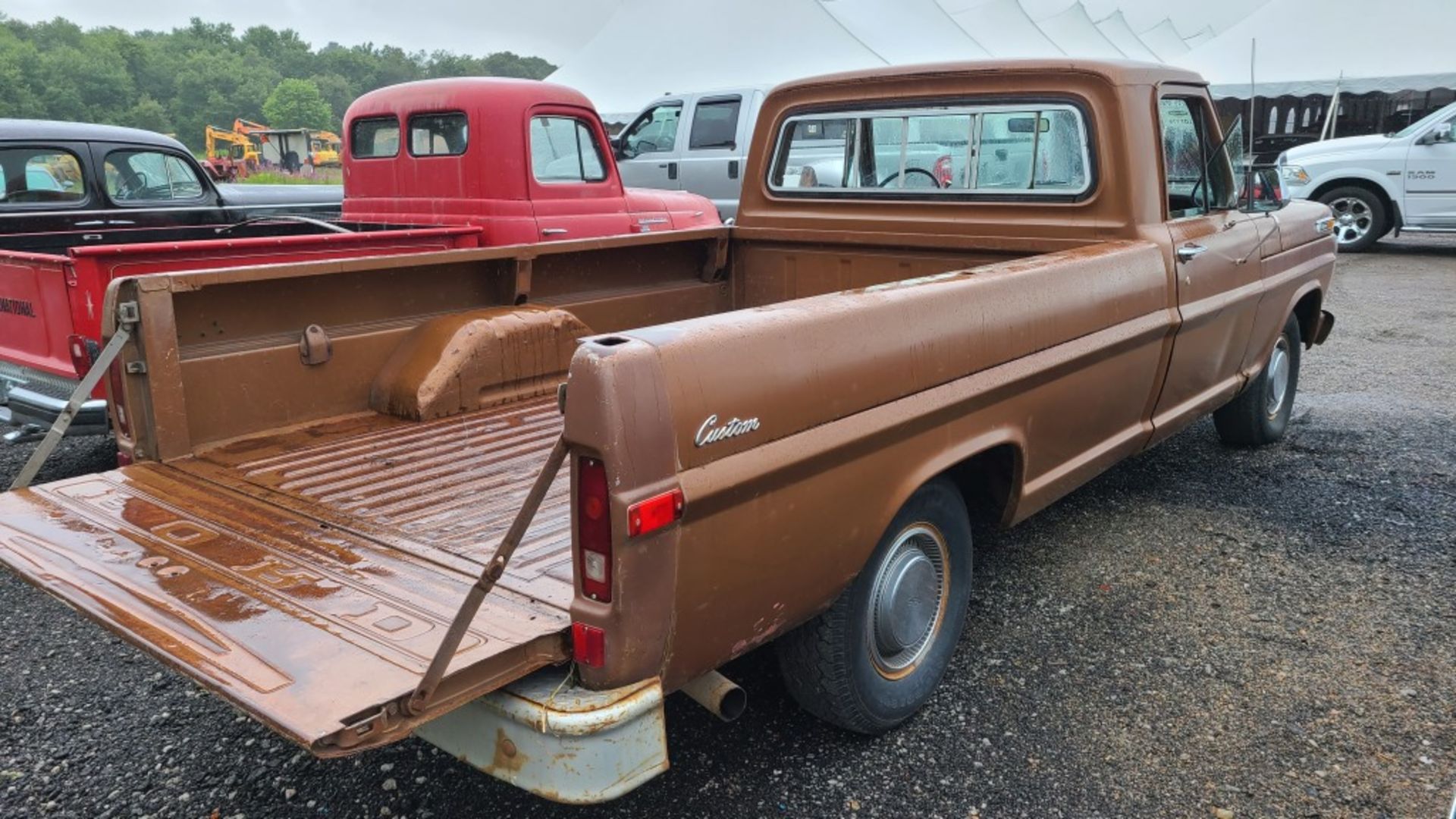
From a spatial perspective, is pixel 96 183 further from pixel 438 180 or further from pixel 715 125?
pixel 715 125

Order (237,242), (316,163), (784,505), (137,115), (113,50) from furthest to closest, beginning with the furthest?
1. (113,50)
2. (137,115)
3. (316,163)
4. (237,242)
5. (784,505)

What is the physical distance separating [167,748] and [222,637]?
1154 millimetres

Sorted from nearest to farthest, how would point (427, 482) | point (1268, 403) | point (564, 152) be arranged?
point (427, 482), point (1268, 403), point (564, 152)

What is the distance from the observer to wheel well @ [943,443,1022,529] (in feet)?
9.87

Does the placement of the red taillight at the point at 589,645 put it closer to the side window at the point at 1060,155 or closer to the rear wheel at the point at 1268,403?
the side window at the point at 1060,155

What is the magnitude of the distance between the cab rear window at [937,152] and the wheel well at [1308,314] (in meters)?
2.21

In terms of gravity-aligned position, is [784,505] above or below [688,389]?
below

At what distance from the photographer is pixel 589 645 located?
193 centimetres

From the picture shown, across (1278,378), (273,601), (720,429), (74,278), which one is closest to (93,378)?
(273,601)

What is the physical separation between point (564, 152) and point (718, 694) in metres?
5.74

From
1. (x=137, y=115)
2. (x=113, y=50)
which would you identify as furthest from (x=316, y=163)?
(x=113, y=50)

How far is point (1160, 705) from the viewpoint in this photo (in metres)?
3.01

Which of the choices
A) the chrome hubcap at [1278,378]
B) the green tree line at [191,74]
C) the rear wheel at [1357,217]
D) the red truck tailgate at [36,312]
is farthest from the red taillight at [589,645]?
the green tree line at [191,74]

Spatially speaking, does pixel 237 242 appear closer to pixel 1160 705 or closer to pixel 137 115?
pixel 1160 705
